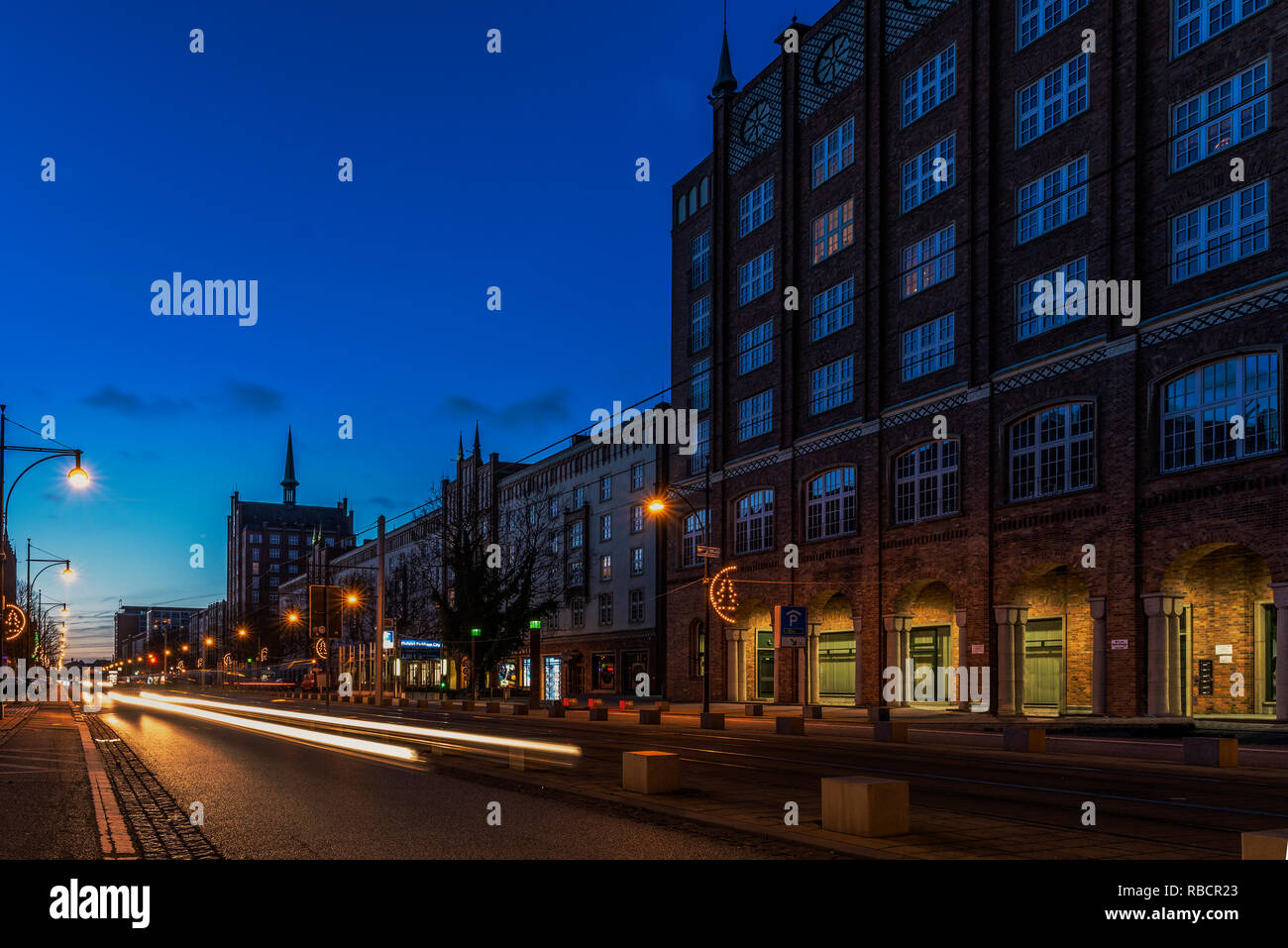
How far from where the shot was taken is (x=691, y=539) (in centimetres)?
5988

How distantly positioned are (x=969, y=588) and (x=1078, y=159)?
14890 millimetres

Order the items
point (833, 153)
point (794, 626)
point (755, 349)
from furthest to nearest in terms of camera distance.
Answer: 1. point (755, 349)
2. point (833, 153)
3. point (794, 626)

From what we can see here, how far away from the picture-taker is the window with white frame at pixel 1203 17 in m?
32.5

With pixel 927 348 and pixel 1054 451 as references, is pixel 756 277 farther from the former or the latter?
pixel 1054 451

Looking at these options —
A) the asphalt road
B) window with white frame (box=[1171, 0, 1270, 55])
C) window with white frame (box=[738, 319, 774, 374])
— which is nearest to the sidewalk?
the asphalt road

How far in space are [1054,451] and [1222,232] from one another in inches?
337

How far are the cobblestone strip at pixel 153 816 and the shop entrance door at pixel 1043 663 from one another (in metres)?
30.7

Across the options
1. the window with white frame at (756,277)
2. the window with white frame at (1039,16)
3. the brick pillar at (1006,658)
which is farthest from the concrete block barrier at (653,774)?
the window with white frame at (756,277)

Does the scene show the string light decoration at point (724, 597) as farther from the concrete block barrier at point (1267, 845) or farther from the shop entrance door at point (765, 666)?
the concrete block barrier at point (1267, 845)

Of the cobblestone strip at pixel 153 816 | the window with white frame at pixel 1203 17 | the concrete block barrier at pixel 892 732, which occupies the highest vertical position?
the window with white frame at pixel 1203 17

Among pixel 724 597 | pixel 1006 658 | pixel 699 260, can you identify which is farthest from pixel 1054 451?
→ pixel 699 260

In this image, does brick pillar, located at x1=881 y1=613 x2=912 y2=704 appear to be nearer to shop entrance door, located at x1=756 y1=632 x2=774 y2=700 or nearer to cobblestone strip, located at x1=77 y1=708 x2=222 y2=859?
shop entrance door, located at x1=756 y1=632 x2=774 y2=700
